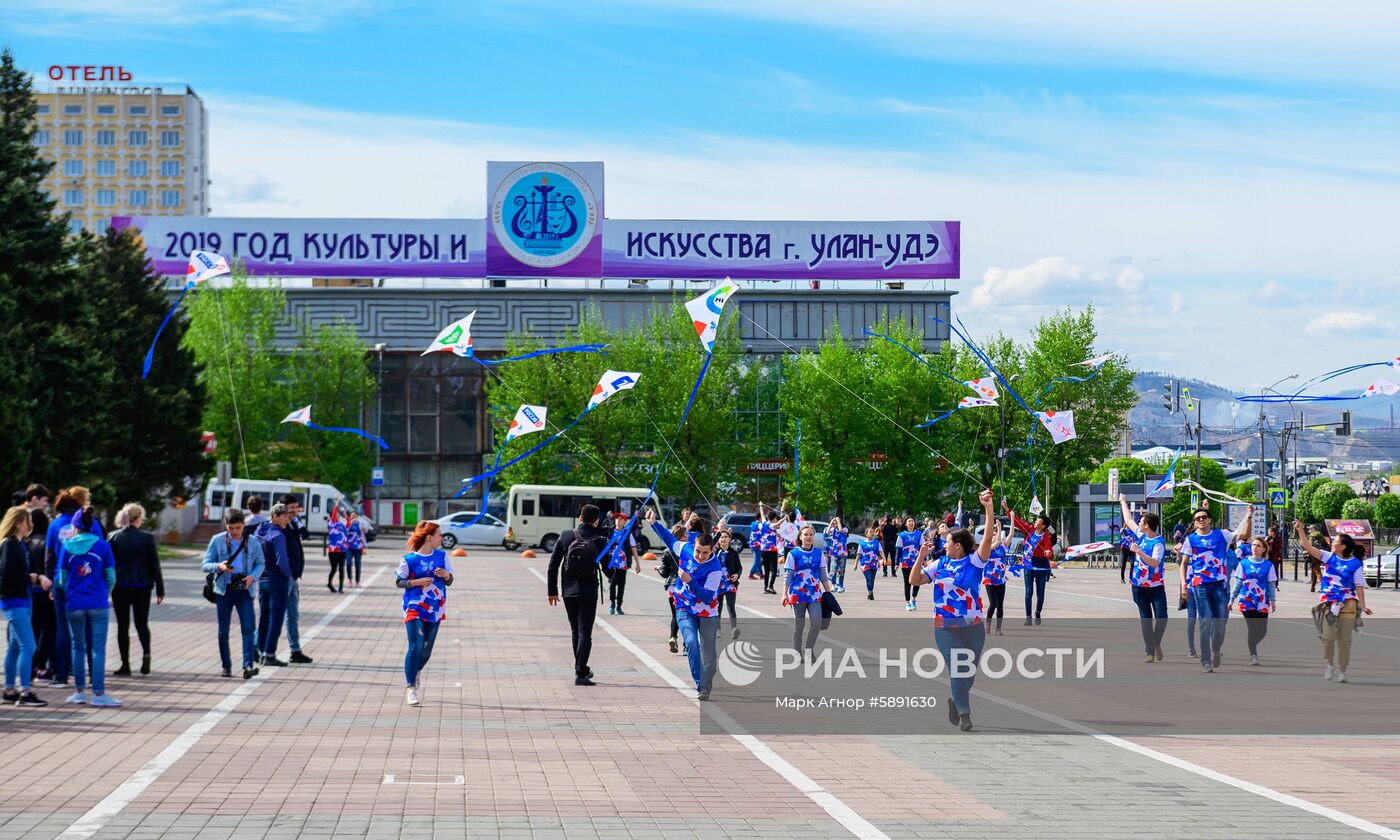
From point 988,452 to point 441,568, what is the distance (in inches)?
2183

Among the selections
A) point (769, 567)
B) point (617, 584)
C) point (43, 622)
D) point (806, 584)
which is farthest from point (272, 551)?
point (769, 567)

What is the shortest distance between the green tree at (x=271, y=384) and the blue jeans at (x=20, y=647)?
1978 inches

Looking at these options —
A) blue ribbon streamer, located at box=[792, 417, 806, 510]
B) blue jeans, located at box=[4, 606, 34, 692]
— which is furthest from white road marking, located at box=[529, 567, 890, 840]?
blue ribbon streamer, located at box=[792, 417, 806, 510]

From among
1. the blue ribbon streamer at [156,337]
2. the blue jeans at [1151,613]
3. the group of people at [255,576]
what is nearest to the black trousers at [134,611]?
the group of people at [255,576]

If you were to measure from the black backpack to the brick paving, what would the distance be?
3.50ft

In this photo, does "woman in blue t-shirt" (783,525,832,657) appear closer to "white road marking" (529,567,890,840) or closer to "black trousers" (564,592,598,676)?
"white road marking" (529,567,890,840)

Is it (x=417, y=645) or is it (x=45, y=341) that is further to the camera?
(x=45, y=341)

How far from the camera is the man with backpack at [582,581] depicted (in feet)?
50.5

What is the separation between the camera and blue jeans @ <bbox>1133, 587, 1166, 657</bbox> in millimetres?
18641

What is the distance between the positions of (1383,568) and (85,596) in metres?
37.6

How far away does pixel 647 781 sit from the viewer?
991 centimetres

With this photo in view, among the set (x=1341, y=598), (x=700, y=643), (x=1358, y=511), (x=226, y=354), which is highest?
(x=226, y=354)

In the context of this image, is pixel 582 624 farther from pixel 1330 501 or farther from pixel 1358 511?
pixel 1330 501

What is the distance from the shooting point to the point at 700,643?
1475cm
